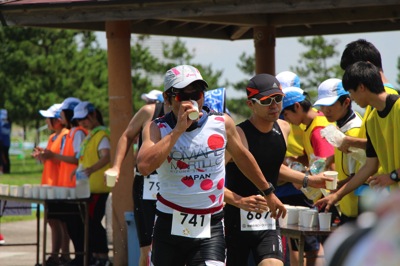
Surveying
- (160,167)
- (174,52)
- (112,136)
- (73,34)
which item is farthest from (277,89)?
(174,52)

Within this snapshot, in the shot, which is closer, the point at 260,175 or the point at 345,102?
the point at 260,175

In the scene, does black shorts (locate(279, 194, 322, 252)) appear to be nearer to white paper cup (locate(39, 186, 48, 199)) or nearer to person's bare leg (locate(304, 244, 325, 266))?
person's bare leg (locate(304, 244, 325, 266))

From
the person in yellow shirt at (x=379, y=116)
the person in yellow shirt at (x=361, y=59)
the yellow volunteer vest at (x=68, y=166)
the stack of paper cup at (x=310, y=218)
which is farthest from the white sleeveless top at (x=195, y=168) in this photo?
the yellow volunteer vest at (x=68, y=166)

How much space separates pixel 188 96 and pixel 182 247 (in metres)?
0.87

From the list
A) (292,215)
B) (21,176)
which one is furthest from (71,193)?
(21,176)

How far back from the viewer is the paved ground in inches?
450

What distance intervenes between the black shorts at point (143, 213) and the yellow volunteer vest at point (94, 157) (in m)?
2.45

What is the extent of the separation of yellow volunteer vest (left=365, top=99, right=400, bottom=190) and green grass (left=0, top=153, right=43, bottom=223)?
39.7 feet

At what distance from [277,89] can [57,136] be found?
18.9ft

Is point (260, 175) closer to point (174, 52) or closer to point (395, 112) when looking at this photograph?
point (395, 112)

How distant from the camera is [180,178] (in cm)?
503

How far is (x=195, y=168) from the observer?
16.4 feet

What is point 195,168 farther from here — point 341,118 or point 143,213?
point 143,213

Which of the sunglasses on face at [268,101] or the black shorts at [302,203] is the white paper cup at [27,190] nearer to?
the black shorts at [302,203]
